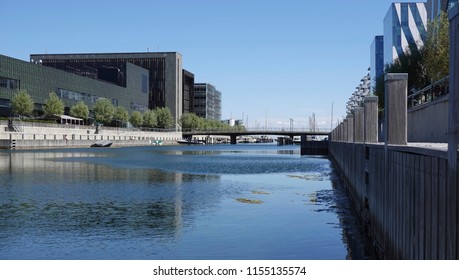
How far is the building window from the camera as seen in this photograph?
133 metres

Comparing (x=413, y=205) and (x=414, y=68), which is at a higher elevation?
(x=414, y=68)

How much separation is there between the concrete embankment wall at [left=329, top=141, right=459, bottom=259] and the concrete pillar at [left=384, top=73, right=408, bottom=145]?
480mm

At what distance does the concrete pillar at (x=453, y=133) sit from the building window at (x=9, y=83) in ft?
441

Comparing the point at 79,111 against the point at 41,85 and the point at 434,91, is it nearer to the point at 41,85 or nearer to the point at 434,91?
the point at 41,85

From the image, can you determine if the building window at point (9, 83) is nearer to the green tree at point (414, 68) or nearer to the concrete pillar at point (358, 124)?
the green tree at point (414, 68)

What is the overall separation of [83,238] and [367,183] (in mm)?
11291

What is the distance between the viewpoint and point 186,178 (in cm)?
5238

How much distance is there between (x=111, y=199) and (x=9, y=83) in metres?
112

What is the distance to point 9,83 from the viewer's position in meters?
136

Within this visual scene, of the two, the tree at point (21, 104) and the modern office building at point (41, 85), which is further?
the modern office building at point (41, 85)

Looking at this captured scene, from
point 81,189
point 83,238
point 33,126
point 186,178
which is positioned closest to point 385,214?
point 83,238

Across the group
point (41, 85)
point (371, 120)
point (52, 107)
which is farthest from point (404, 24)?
point (371, 120)

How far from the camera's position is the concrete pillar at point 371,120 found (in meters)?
24.9

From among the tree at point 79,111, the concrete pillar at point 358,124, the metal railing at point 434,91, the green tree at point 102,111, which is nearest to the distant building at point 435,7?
the metal railing at point 434,91
